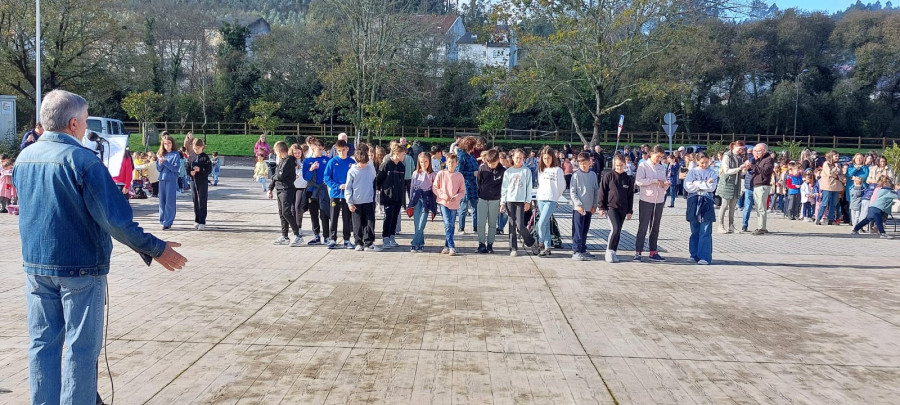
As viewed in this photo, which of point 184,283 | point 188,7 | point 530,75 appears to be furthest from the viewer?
point 188,7

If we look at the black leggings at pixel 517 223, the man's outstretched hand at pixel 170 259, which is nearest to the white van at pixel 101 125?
the black leggings at pixel 517 223

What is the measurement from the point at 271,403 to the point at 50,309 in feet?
4.85

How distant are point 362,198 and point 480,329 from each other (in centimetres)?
499

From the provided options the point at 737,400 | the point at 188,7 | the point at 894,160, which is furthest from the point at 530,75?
the point at 188,7

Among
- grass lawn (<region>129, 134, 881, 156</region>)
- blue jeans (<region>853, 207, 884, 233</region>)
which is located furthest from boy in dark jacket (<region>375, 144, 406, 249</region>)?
grass lawn (<region>129, 134, 881, 156</region>)

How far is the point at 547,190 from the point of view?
11219mm

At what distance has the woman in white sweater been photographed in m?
11.2

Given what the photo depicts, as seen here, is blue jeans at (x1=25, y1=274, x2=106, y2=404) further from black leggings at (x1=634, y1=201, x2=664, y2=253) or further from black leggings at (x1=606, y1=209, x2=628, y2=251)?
black leggings at (x1=634, y1=201, x2=664, y2=253)

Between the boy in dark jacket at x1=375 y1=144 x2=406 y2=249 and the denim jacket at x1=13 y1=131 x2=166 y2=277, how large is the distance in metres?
7.92

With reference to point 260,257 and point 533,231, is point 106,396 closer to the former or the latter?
point 260,257

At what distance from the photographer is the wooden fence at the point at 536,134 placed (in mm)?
50938

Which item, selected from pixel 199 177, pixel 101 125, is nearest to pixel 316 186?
pixel 199 177

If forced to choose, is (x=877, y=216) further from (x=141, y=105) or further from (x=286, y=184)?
(x=141, y=105)

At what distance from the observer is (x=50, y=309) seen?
3848mm
